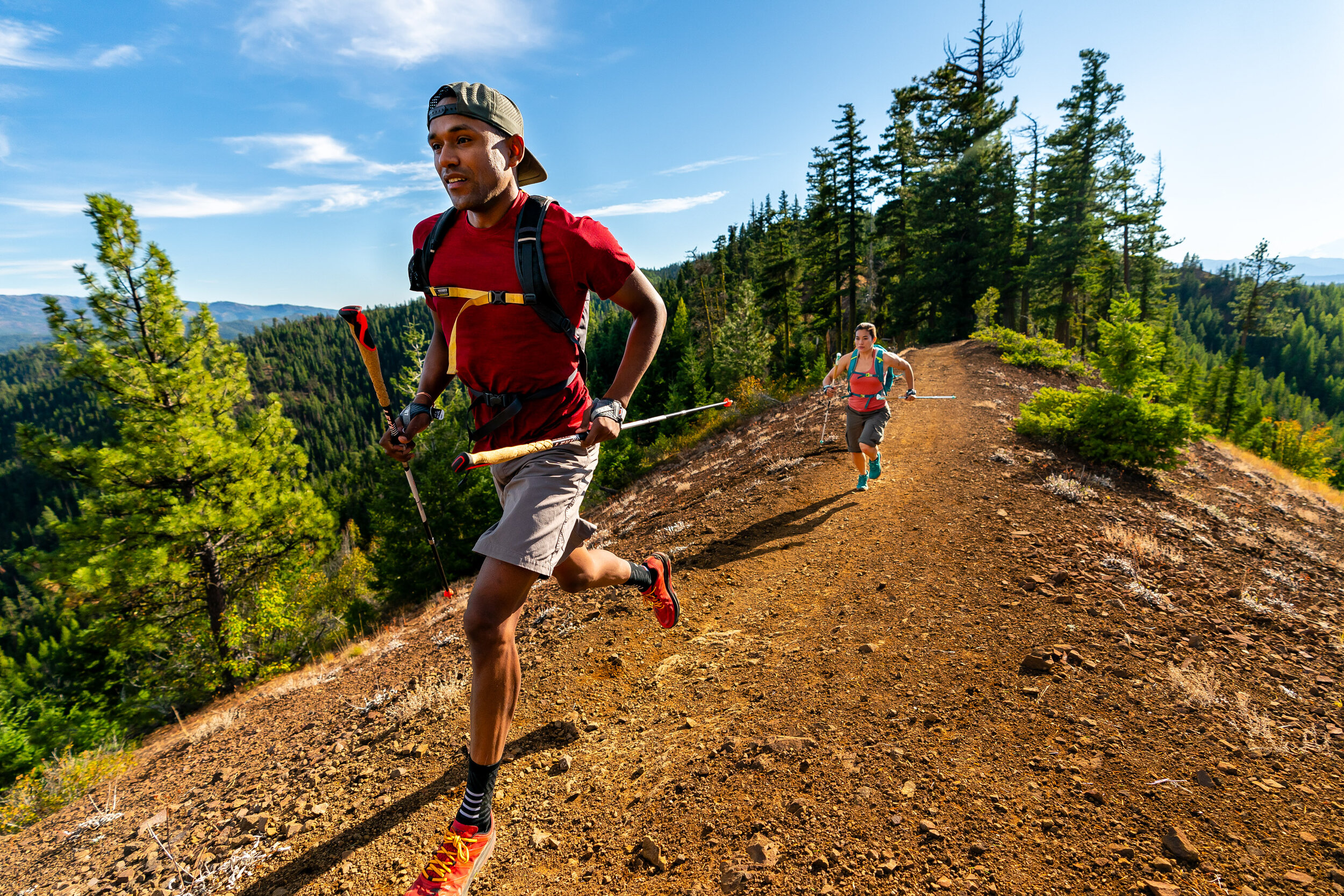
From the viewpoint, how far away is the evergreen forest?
11508 mm

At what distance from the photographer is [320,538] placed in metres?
15.3

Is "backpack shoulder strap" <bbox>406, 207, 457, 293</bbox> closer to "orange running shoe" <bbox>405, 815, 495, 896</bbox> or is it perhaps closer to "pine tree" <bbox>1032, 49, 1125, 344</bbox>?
"orange running shoe" <bbox>405, 815, 495, 896</bbox>

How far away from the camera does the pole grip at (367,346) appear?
314 centimetres

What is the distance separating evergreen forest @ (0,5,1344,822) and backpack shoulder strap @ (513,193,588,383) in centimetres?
220

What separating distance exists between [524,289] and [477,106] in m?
0.85

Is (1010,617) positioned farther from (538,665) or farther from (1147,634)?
(538,665)

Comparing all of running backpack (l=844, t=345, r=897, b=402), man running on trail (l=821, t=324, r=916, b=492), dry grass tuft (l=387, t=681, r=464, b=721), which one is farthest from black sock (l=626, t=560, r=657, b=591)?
running backpack (l=844, t=345, r=897, b=402)

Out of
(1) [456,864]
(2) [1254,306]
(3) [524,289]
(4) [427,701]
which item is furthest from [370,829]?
(2) [1254,306]

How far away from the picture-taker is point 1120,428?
26.7ft

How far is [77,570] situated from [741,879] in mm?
14701

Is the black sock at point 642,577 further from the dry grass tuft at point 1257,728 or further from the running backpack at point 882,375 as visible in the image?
the running backpack at point 882,375

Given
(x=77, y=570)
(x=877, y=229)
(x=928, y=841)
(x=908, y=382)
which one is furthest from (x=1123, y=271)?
(x=77, y=570)

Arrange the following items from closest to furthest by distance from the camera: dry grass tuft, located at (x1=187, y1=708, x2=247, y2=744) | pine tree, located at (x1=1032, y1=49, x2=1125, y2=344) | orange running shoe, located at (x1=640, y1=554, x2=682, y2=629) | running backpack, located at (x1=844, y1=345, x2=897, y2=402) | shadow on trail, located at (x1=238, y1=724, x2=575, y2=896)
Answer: shadow on trail, located at (x1=238, y1=724, x2=575, y2=896)
orange running shoe, located at (x1=640, y1=554, x2=682, y2=629)
dry grass tuft, located at (x1=187, y1=708, x2=247, y2=744)
running backpack, located at (x1=844, y1=345, x2=897, y2=402)
pine tree, located at (x1=1032, y1=49, x2=1125, y2=344)

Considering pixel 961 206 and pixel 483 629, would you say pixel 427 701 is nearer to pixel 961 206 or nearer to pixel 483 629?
pixel 483 629
